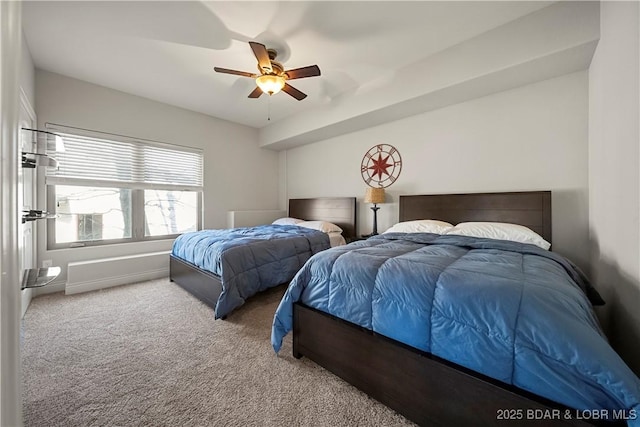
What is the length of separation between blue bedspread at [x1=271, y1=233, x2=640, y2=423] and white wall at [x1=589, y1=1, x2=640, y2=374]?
29 centimetres

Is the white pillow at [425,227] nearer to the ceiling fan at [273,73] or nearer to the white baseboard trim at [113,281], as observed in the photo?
the ceiling fan at [273,73]

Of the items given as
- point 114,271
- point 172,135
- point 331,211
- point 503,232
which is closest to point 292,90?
point 331,211

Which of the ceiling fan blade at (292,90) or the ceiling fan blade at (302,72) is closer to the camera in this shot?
the ceiling fan blade at (302,72)

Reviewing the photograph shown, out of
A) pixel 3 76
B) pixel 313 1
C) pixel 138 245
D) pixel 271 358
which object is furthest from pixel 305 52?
pixel 138 245

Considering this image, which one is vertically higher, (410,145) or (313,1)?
(313,1)

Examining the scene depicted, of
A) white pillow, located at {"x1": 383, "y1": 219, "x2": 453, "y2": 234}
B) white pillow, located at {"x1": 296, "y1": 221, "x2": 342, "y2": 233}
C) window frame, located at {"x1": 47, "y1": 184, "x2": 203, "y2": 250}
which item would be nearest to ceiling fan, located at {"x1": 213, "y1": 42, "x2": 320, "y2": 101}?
white pillow, located at {"x1": 383, "y1": 219, "x2": 453, "y2": 234}

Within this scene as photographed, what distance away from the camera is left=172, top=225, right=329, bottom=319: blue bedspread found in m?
2.36

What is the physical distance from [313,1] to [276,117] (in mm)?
2580

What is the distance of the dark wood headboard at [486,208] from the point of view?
98.2 inches

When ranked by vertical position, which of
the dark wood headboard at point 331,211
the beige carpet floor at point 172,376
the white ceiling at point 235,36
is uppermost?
the white ceiling at point 235,36

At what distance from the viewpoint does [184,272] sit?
3.03 meters

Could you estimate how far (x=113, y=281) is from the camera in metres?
3.24

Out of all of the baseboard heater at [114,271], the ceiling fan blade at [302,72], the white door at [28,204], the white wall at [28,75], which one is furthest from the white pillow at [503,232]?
the white wall at [28,75]

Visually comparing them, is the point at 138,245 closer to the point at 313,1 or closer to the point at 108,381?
the point at 108,381
